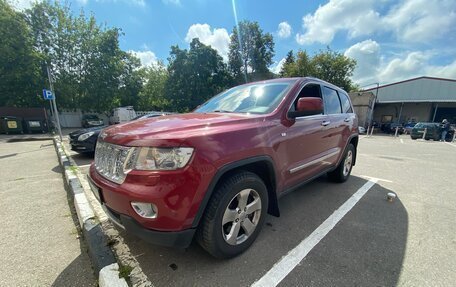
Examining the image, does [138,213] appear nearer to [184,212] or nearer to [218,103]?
[184,212]

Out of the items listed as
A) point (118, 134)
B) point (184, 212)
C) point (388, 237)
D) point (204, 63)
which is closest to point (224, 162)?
point (184, 212)

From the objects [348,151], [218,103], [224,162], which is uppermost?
[218,103]

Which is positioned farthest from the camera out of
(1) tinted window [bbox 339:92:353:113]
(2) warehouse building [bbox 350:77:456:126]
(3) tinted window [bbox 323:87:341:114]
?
(2) warehouse building [bbox 350:77:456:126]

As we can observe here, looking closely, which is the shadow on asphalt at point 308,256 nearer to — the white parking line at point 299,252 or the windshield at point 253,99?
the white parking line at point 299,252

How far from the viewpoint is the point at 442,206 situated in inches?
137

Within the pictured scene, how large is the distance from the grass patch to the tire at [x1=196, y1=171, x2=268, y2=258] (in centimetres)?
64

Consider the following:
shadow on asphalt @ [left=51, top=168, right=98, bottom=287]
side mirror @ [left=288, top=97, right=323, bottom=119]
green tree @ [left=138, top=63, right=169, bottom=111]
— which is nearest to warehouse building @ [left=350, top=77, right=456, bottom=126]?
green tree @ [left=138, top=63, right=169, bottom=111]

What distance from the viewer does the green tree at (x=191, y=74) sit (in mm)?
28250

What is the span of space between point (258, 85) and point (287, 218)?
6.35ft

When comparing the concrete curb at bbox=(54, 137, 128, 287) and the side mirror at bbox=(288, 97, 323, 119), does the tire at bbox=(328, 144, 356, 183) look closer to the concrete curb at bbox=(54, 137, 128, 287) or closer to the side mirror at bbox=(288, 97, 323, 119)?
the side mirror at bbox=(288, 97, 323, 119)

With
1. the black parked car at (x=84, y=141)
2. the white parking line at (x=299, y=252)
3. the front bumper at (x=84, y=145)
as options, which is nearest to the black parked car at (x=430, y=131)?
the white parking line at (x=299, y=252)

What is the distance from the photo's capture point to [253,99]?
Result: 285cm

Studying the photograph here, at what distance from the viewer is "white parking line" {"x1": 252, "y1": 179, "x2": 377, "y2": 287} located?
73.4 inches

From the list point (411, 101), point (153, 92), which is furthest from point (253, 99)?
point (411, 101)
